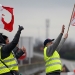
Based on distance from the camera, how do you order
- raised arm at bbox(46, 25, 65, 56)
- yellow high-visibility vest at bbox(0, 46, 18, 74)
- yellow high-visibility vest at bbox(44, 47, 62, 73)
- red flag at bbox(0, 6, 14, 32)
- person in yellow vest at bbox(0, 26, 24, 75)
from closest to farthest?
person in yellow vest at bbox(0, 26, 24, 75) < yellow high-visibility vest at bbox(0, 46, 18, 74) < raised arm at bbox(46, 25, 65, 56) < red flag at bbox(0, 6, 14, 32) < yellow high-visibility vest at bbox(44, 47, 62, 73)

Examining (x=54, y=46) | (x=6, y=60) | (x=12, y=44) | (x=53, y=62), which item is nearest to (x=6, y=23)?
(x=54, y=46)

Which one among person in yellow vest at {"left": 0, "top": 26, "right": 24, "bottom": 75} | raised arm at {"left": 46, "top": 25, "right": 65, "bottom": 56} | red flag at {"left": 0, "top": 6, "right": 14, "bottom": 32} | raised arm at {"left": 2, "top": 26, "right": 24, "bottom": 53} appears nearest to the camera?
raised arm at {"left": 2, "top": 26, "right": 24, "bottom": 53}

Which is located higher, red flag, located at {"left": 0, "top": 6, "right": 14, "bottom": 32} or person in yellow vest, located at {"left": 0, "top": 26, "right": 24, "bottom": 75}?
red flag, located at {"left": 0, "top": 6, "right": 14, "bottom": 32}

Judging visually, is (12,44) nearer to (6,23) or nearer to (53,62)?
(6,23)

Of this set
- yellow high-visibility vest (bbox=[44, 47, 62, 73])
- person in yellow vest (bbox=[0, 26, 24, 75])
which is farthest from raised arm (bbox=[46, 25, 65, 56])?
person in yellow vest (bbox=[0, 26, 24, 75])

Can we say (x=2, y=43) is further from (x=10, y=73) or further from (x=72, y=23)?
(x=72, y=23)

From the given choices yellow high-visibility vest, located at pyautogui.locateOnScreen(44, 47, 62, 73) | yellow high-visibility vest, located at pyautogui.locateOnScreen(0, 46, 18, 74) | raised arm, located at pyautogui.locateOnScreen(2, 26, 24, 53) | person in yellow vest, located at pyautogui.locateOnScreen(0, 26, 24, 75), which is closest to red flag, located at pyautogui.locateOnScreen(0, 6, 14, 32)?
yellow high-visibility vest, located at pyautogui.locateOnScreen(44, 47, 62, 73)

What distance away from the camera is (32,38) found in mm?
32094

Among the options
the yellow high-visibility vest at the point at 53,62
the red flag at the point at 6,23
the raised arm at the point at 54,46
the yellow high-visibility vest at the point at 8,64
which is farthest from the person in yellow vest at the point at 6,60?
the yellow high-visibility vest at the point at 53,62

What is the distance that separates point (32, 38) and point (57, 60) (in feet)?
70.1

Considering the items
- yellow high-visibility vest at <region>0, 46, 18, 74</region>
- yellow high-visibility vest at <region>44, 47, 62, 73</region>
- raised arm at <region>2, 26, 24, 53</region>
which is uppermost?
raised arm at <region>2, 26, 24, 53</region>

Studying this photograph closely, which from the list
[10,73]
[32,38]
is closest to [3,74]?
[10,73]

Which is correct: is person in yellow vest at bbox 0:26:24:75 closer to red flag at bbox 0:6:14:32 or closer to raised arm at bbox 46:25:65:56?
red flag at bbox 0:6:14:32

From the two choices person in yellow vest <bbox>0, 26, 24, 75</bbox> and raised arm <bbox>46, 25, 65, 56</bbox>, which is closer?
person in yellow vest <bbox>0, 26, 24, 75</bbox>
